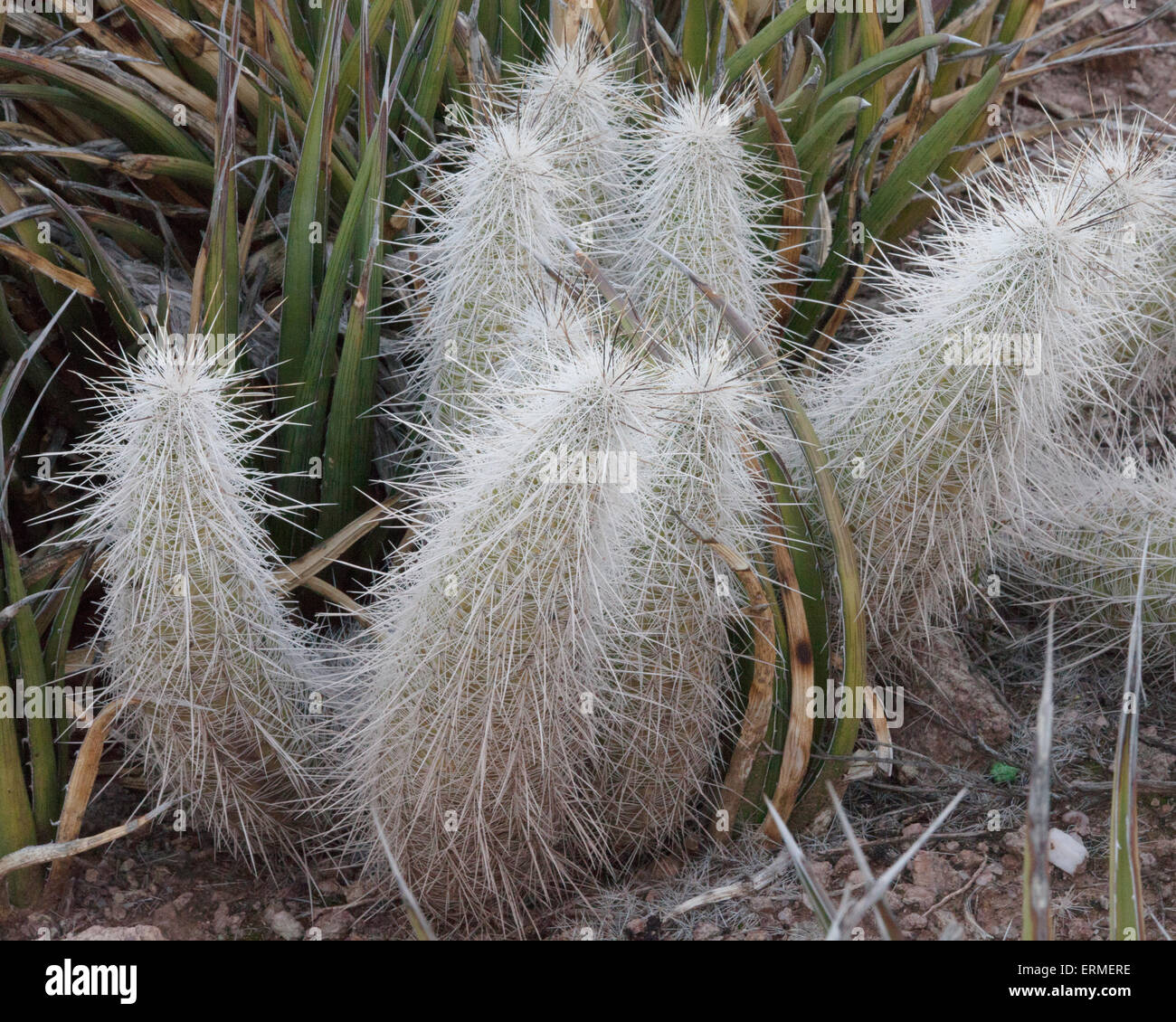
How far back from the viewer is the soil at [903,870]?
5.12 feet

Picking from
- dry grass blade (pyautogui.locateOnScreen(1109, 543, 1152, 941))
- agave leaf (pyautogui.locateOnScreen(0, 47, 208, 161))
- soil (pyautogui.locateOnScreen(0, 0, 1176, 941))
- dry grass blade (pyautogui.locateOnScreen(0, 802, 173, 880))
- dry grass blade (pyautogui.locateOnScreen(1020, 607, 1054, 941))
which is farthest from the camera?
agave leaf (pyautogui.locateOnScreen(0, 47, 208, 161))

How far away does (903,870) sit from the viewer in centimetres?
166

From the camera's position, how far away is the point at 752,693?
5.20ft

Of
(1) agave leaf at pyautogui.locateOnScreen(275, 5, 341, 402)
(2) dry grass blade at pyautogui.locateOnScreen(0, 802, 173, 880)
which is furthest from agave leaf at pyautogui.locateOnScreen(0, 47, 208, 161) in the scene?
(2) dry grass blade at pyautogui.locateOnScreen(0, 802, 173, 880)

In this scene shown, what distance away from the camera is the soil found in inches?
61.4

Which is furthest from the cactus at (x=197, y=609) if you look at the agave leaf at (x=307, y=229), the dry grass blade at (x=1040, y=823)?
the dry grass blade at (x=1040, y=823)

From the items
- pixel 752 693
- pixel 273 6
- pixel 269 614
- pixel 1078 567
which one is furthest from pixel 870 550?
pixel 273 6

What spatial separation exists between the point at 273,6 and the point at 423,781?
4.40 feet

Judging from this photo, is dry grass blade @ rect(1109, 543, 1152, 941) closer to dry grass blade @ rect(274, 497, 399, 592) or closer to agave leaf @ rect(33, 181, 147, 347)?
dry grass blade @ rect(274, 497, 399, 592)

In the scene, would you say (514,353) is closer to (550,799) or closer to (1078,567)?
(550,799)

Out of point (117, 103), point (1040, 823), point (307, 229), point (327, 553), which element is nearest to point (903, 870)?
point (1040, 823)

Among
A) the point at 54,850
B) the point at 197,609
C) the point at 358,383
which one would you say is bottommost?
the point at 54,850

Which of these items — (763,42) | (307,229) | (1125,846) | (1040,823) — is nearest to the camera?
(1040,823)

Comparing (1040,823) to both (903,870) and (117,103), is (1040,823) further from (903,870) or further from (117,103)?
(117,103)
